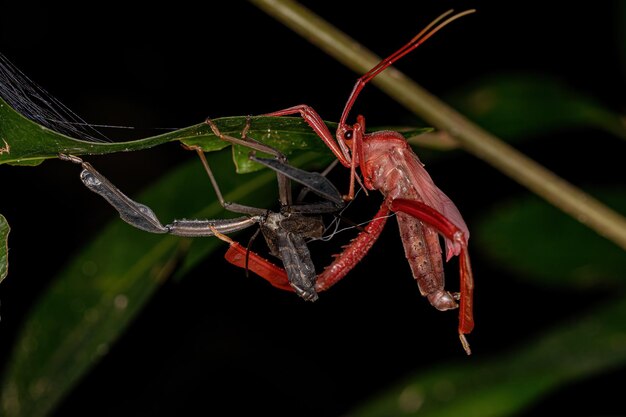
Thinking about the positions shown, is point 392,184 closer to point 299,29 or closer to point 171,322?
point 299,29

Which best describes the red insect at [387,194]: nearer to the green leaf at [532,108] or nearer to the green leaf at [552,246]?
the green leaf at [532,108]

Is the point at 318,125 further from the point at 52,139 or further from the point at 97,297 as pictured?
the point at 97,297

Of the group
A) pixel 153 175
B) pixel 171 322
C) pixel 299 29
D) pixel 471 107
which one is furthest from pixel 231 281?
pixel 299 29

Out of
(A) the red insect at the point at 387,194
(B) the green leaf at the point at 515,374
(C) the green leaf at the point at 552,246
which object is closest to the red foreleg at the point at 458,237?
(A) the red insect at the point at 387,194

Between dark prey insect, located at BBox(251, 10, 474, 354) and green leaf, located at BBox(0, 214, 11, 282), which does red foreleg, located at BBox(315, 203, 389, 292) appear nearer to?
dark prey insect, located at BBox(251, 10, 474, 354)

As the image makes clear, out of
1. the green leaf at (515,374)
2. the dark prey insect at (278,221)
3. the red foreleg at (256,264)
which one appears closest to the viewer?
the dark prey insect at (278,221)
